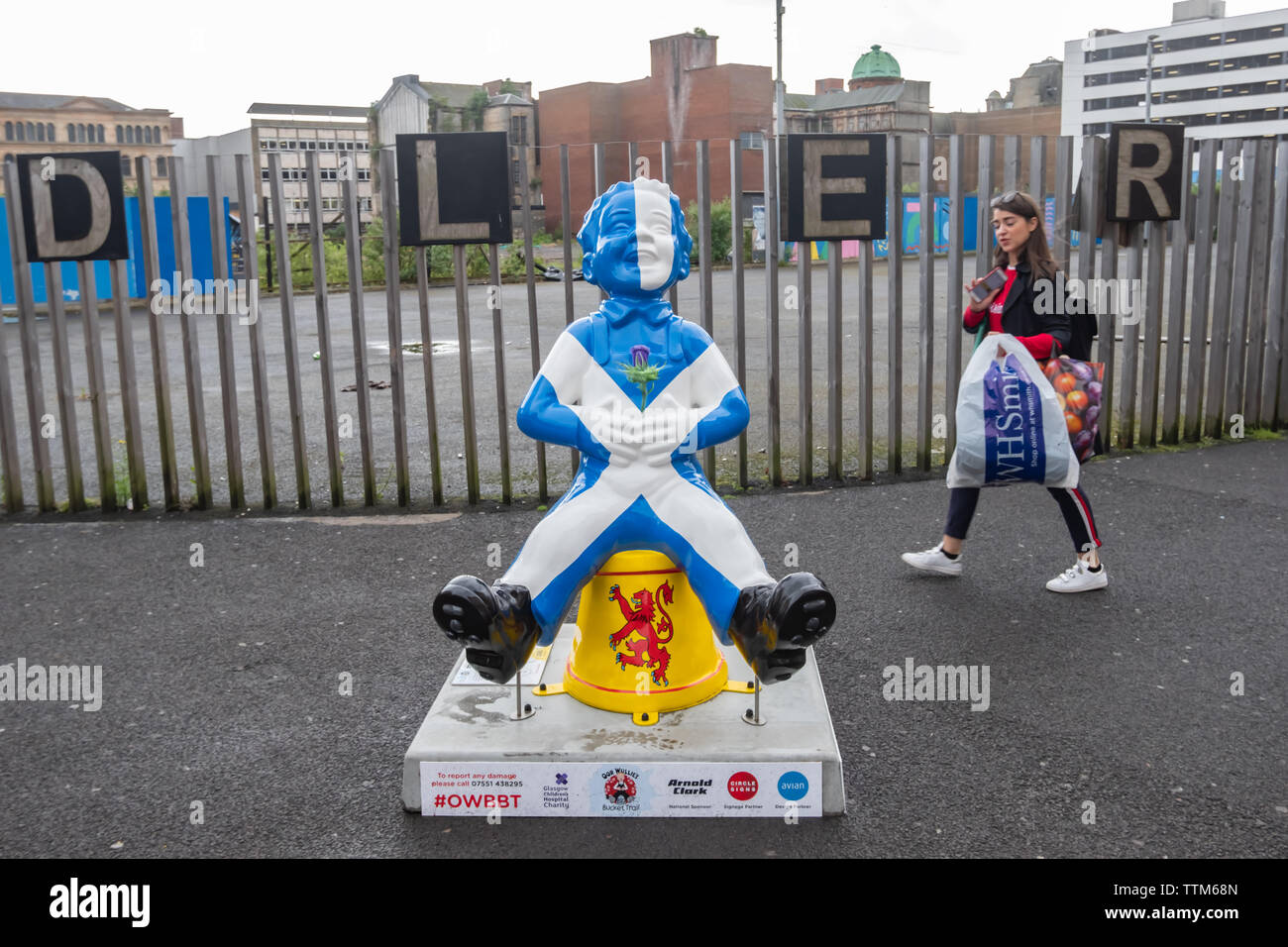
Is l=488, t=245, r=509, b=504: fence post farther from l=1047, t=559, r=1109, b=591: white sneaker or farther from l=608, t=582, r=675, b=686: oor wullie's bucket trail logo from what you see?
l=1047, t=559, r=1109, b=591: white sneaker

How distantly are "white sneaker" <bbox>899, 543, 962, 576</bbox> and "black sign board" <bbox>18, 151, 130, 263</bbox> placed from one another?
4.73m

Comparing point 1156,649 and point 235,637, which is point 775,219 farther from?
point 235,637

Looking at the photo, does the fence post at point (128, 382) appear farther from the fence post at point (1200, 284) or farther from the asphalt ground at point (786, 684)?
the fence post at point (1200, 284)

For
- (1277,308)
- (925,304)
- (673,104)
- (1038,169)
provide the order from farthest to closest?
(673,104), (1277,308), (925,304), (1038,169)

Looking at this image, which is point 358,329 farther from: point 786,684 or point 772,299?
point 786,684

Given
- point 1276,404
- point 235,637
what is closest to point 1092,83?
point 1276,404

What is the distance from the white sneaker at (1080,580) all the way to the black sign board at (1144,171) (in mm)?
3107

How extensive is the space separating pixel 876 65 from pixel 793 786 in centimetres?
6982

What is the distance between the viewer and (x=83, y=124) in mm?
76500

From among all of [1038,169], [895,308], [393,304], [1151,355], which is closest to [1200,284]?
Result: [1151,355]

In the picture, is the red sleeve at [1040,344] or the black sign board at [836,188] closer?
the red sleeve at [1040,344]

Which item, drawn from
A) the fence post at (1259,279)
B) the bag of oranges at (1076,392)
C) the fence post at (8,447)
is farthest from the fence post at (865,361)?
the fence post at (8,447)

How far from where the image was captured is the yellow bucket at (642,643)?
12.0 ft

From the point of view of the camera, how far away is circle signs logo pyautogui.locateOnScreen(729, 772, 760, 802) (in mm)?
3270
